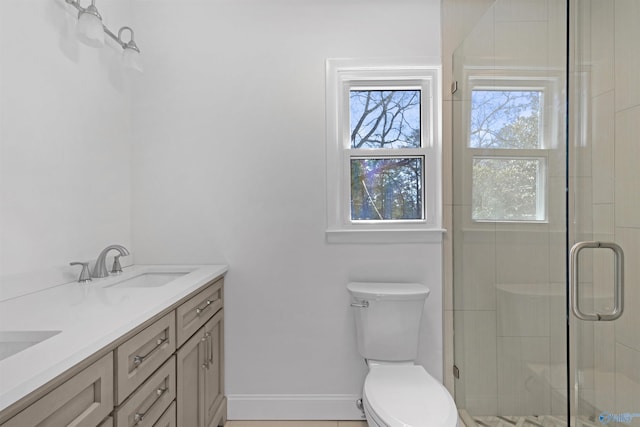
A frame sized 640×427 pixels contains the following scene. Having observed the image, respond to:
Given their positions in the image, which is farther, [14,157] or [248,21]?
[248,21]

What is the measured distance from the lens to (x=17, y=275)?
142 cm

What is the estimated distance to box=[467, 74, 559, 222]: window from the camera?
140 centimetres

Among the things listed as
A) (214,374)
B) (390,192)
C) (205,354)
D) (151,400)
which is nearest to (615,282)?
(390,192)

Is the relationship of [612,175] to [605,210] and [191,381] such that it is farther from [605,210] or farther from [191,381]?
[191,381]

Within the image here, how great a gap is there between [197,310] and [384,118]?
1440 mm

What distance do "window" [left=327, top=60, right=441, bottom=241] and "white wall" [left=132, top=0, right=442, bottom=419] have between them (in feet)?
0.26

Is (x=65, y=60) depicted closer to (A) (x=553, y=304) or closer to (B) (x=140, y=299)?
(B) (x=140, y=299)

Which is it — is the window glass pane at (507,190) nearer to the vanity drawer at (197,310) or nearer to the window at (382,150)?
the window at (382,150)

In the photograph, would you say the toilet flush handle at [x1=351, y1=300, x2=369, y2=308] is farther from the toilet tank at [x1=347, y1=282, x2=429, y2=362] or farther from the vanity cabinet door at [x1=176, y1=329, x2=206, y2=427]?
the vanity cabinet door at [x1=176, y1=329, x2=206, y2=427]

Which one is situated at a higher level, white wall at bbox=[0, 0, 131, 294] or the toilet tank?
white wall at bbox=[0, 0, 131, 294]

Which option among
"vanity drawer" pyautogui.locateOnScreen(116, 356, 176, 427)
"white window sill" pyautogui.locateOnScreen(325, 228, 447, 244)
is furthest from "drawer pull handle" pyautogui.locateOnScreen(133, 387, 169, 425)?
"white window sill" pyautogui.locateOnScreen(325, 228, 447, 244)

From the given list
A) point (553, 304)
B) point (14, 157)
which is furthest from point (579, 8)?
point (14, 157)

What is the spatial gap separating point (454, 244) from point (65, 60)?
6.68ft

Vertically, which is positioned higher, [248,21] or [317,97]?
[248,21]
